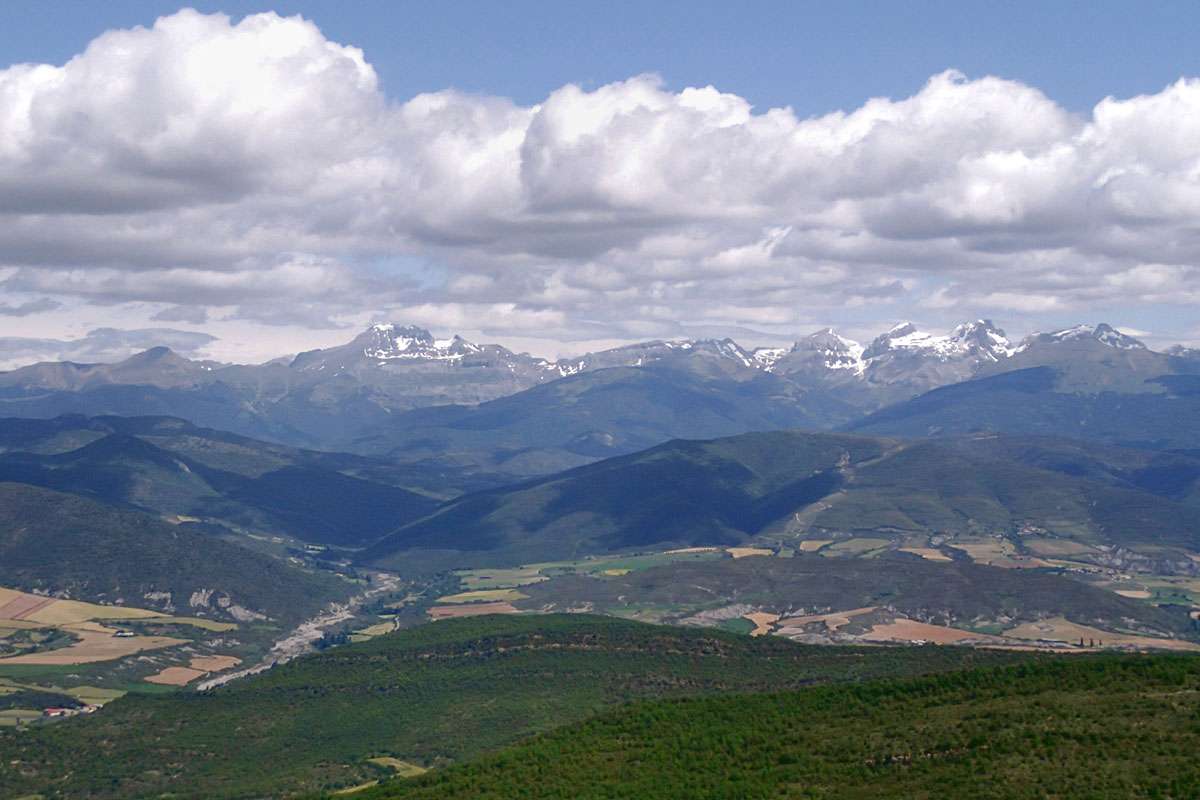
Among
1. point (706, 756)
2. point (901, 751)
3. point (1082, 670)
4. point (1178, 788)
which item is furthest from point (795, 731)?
point (1178, 788)

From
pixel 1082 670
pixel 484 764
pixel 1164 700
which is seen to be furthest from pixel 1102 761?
pixel 484 764

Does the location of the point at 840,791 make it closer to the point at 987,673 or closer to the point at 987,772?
the point at 987,772

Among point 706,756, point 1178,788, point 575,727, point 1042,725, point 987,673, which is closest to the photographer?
point 1178,788

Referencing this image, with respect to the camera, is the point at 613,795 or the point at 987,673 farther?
the point at 987,673

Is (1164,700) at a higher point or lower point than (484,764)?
higher

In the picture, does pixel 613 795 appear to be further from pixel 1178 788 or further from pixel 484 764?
pixel 1178 788

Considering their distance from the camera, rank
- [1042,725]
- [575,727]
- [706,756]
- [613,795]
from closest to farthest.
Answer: [1042,725] → [613,795] → [706,756] → [575,727]
